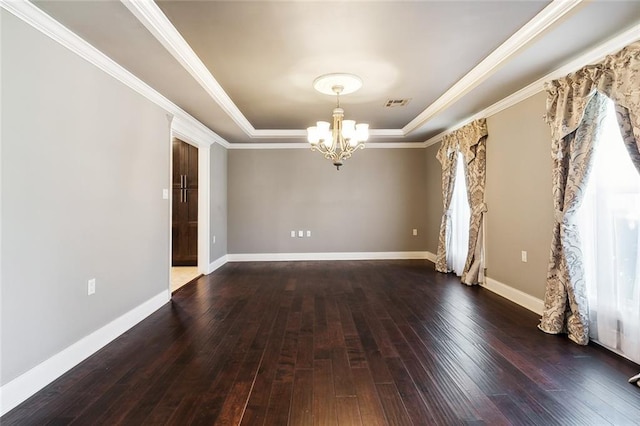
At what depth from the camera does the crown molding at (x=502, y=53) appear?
201 cm

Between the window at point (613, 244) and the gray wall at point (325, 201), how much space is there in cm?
367

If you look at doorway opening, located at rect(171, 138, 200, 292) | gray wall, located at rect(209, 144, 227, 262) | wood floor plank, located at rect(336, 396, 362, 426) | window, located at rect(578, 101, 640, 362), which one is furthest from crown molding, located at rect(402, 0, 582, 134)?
doorway opening, located at rect(171, 138, 200, 292)

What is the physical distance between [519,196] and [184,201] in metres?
5.17

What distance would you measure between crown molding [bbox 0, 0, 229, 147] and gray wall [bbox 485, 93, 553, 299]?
3874 millimetres

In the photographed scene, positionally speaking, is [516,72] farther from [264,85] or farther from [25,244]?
[25,244]

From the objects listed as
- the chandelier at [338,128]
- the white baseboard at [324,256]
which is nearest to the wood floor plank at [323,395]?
the chandelier at [338,128]

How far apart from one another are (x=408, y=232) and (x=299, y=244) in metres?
2.18

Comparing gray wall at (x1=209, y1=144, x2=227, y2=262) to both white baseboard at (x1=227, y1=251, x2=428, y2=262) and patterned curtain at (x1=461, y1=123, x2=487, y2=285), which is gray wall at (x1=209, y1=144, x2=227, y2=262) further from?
patterned curtain at (x1=461, y1=123, x2=487, y2=285)

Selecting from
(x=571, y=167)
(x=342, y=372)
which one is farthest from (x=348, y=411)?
(x=571, y=167)

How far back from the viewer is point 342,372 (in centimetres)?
205

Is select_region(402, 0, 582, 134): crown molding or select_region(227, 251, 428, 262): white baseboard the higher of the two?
select_region(402, 0, 582, 134): crown molding

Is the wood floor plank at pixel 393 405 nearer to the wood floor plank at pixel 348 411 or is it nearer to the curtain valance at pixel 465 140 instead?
the wood floor plank at pixel 348 411

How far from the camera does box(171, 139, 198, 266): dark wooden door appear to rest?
5.64 meters

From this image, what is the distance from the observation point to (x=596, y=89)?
230cm
